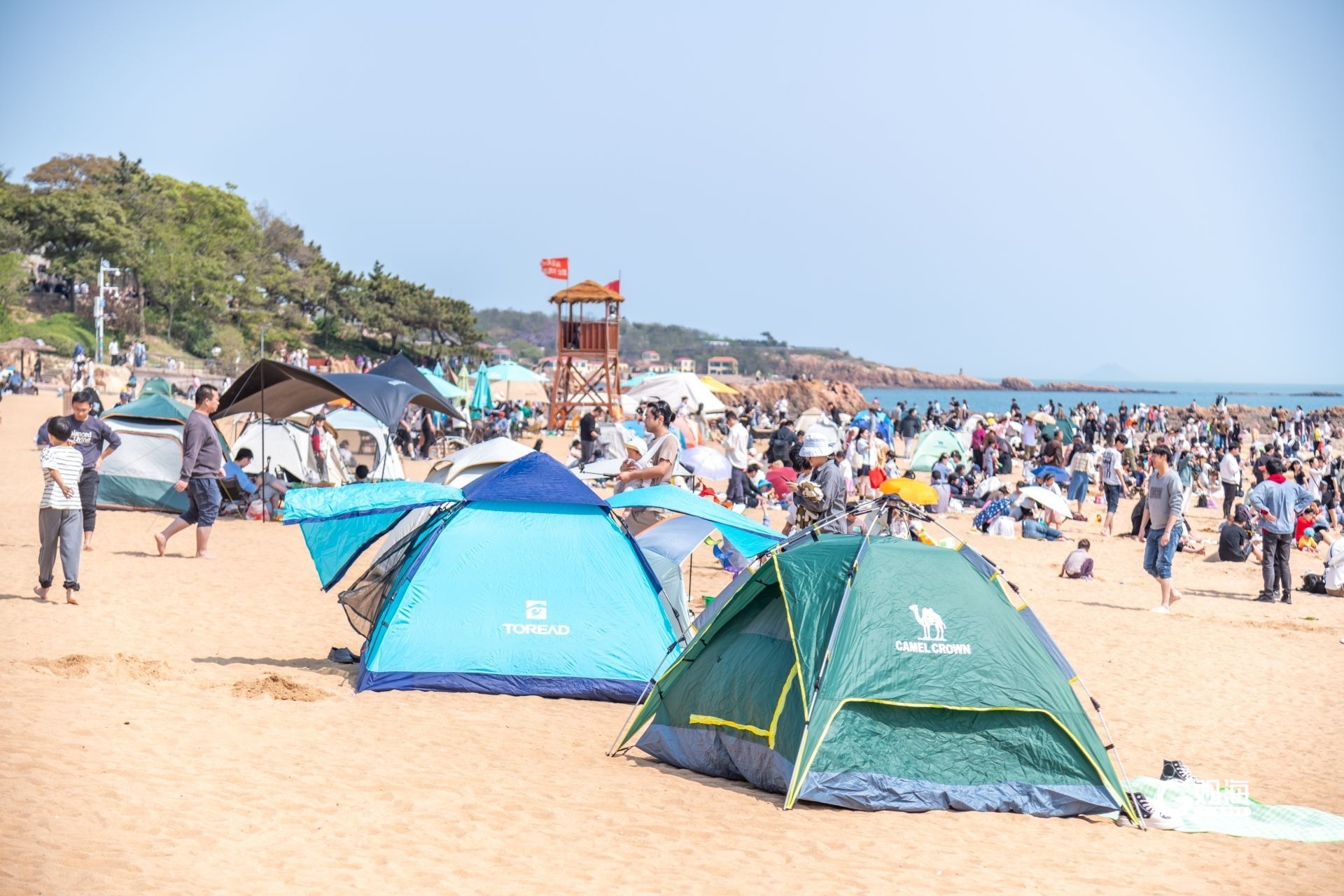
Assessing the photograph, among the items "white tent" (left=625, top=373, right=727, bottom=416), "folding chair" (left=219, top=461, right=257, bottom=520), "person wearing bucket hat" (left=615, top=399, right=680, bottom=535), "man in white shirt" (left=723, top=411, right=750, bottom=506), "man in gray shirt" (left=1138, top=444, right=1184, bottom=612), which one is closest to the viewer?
"person wearing bucket hat" (left=615, top=399, right=680, bottom=535)

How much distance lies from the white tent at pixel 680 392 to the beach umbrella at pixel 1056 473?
1385 cm

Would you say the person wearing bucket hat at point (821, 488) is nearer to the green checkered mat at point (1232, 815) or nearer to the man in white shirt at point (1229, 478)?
the green checkered mat at point (1232, 815)

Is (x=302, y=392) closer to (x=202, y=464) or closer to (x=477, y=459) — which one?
(x=477, y=459)

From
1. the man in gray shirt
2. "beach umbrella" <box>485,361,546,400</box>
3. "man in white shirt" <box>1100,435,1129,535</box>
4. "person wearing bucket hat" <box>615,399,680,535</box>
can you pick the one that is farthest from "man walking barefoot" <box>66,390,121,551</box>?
"beach umbrella" <box>485,361,546,400</box>

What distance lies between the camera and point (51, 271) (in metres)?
52.8

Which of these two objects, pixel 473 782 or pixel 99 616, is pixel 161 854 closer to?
pixel 473 782

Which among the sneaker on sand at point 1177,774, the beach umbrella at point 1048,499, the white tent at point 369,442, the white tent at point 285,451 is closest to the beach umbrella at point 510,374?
the white tent at point 369,442

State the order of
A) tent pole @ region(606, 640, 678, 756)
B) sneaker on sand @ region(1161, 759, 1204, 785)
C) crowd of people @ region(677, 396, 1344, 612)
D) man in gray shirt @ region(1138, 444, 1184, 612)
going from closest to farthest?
sneaker on sand @ region(1161, 759, 1204, 785) < tent pole @ region(606, 640, 678, 756) < man in gray shirt @ region(1138, 444, 1184, 612) < crowd of people @ region(677, 396, 1344, 612)

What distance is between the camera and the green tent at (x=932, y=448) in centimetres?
2905

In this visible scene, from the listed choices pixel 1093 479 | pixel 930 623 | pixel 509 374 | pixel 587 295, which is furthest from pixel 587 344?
pixel 930 623

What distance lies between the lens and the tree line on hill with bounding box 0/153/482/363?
175 ft

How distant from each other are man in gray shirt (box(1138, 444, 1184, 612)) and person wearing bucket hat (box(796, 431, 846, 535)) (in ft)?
13.9

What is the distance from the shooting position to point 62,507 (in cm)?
981

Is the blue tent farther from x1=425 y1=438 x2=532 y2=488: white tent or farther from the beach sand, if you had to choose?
x1=425 y1=438 x2=532 y2=488: white tent
